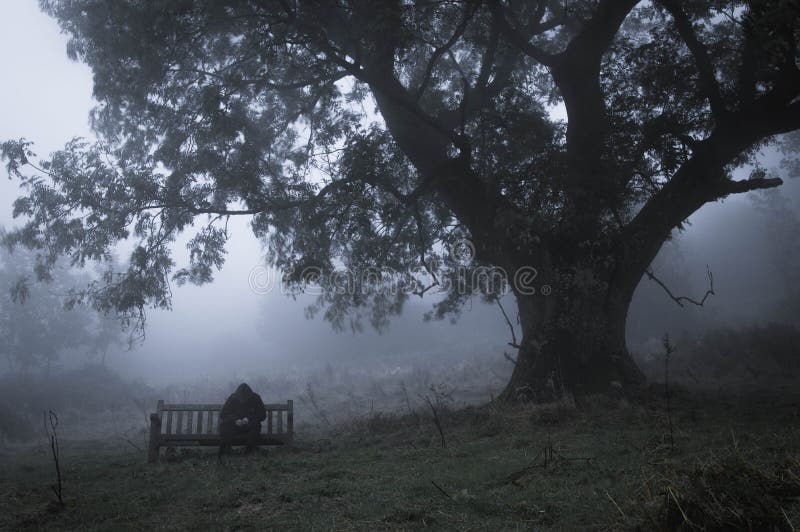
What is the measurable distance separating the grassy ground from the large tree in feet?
8.03

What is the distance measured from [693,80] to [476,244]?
5334mm

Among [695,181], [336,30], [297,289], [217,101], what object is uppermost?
[336,30]

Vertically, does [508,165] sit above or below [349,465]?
above

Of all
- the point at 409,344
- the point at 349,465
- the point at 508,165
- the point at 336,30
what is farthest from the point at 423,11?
the point at 409,344

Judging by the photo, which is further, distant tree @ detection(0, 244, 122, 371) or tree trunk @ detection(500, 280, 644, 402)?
distant tree @ detection(0, 244, 122, 371)

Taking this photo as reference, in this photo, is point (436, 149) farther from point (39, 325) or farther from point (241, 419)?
point (39, 325)

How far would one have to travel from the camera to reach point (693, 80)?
33.3 ft

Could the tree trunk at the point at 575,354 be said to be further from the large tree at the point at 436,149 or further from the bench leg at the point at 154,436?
the bench leg at the point at 154,436

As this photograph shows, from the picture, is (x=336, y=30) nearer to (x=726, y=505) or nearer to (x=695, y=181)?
(x=695, y=181)

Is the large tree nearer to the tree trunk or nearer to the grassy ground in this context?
the tree trunk

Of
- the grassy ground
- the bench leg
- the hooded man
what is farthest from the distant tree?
the grassy ground

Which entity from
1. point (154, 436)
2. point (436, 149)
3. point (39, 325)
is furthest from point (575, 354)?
point (39, 325)

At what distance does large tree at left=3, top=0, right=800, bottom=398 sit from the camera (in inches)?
377

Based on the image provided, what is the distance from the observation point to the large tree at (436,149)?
958 centimetres
